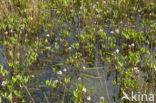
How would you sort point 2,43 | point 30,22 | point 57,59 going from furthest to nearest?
point 30,22, point 2,43, point 57,59

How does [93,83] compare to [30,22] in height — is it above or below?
below

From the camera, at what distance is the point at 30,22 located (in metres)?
5.57

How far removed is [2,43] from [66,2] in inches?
91.9

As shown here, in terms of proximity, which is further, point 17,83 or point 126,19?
point 126,19

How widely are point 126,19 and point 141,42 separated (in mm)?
1148

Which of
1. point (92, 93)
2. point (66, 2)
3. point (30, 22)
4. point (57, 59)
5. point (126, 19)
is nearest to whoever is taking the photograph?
point (92, 93)

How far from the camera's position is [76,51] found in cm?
486

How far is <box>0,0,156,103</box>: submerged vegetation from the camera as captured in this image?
3684 millimetres

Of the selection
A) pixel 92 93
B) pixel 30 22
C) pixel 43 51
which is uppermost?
pixel 30 22

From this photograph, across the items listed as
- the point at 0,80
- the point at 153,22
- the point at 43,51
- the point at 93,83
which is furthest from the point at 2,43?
the point at 153,22

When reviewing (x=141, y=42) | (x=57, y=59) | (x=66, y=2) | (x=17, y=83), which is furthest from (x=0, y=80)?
(x=66, y=2)

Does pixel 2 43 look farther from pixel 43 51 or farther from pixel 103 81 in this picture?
pixel 103 81

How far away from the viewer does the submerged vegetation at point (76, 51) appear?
12.1 ft

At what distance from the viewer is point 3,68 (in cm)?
425
